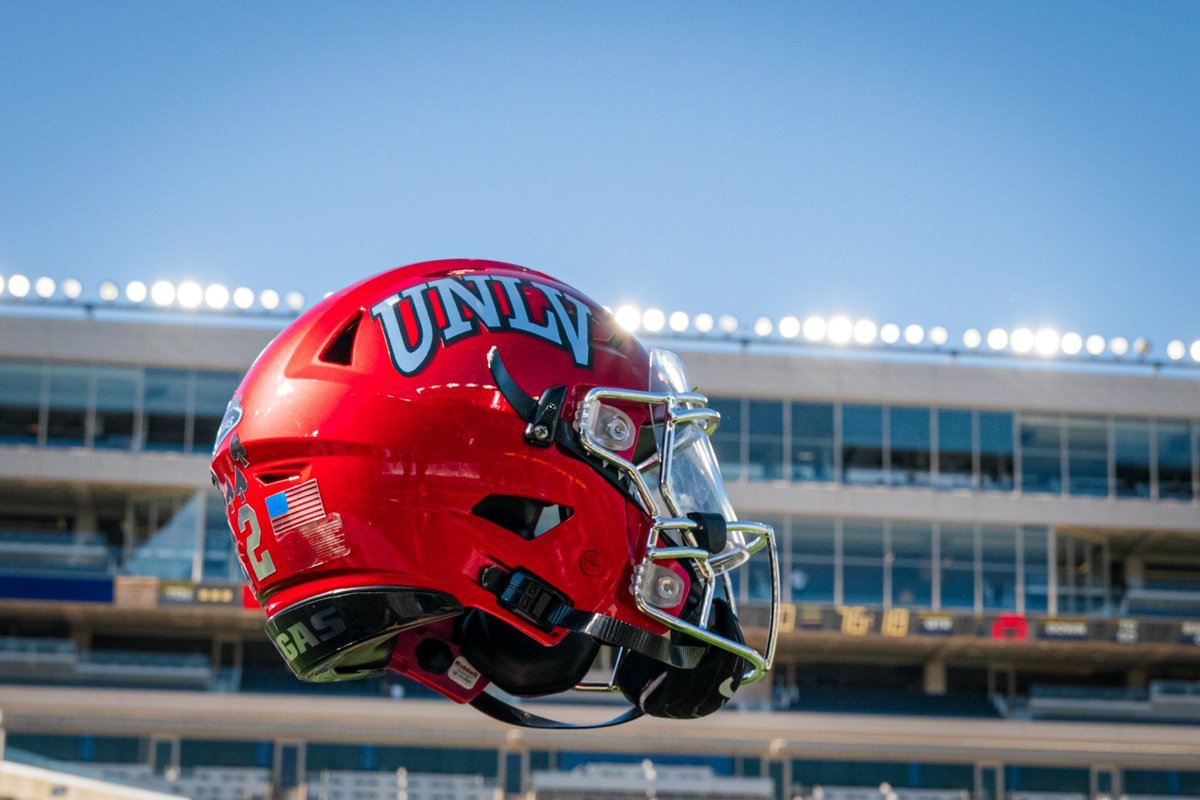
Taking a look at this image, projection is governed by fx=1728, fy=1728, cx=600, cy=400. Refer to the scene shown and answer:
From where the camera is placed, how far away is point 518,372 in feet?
11.3

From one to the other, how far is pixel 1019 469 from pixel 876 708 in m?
5.91

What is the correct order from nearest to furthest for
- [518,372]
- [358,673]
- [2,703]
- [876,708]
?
[518,372], [358,673], [2,703], [876,708]

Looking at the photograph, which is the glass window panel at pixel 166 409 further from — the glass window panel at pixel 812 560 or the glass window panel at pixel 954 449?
the glass window panel at pixel 954 449

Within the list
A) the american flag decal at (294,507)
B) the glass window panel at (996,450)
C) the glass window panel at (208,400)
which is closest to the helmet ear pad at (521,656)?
the american flag decal at (294,507)

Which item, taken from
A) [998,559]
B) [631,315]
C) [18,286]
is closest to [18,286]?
[18,286]

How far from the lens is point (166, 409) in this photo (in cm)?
3562

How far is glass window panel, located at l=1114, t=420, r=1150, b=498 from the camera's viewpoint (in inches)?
1460

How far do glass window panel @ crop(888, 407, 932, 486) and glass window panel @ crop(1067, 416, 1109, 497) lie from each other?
3.21 m

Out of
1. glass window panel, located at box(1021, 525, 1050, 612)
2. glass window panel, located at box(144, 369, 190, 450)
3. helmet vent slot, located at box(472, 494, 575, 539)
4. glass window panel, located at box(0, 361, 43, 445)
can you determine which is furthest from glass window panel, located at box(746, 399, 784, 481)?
helmet vent slot, located at box(472, 494, 575, 539)

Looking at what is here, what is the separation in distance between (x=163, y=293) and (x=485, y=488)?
1367 inches

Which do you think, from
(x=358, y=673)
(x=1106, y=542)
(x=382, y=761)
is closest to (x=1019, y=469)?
(x=1106, y=542)

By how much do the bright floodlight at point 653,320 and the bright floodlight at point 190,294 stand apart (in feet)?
31.1

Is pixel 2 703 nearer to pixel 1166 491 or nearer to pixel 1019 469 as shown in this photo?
pixel 1019 469

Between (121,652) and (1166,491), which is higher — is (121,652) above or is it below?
below
